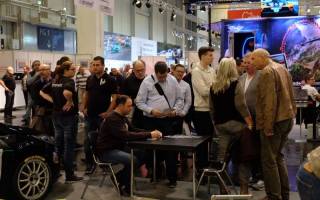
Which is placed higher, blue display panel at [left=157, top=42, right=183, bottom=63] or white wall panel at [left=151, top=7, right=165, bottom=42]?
white wall panel at [left=151, top=7, right=165, bottom=42]

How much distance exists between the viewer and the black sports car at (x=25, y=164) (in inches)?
187

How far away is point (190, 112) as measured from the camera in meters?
6.57

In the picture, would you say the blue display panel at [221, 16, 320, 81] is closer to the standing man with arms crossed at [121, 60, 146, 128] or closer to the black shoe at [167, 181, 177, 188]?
the standing man with arms crossed at [121, 60, 146, 128]

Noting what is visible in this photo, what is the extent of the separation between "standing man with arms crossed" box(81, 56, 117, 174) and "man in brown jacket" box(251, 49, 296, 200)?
7.84 ft

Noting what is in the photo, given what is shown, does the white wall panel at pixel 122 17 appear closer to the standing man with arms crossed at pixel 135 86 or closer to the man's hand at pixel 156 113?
the standing man with arms crossed at pixel 135 86

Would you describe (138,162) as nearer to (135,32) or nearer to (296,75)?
(296,75)

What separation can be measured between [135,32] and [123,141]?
75.6 ft

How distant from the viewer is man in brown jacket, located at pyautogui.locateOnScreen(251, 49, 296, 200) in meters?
4.39

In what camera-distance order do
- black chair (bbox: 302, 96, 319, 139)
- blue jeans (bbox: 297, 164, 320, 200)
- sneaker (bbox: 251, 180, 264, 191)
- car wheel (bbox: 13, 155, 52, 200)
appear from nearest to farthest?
blue jeans (bbox: 297, 164, 320, 200)
car wheel (bbox: 13, 155, 52, 200)
sneaker (bbox: 251, 180, 264, 191)
black chair (bbox: 302, 96, 319, 139)

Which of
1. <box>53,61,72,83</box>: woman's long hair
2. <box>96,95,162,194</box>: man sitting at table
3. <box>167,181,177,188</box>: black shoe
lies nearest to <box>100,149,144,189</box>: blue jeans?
<box>96,95,162,194</box>: man sitting at table

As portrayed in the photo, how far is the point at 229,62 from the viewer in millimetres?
4695

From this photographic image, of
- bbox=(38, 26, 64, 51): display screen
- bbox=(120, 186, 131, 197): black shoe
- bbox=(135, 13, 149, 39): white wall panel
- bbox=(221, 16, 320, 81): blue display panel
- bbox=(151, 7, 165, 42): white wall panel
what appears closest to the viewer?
bbox=(120, 186, 131, 197): black shoe

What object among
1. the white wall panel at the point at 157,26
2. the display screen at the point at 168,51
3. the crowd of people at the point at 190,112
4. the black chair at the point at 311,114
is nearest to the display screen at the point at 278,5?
the black chair at the point at 311,114

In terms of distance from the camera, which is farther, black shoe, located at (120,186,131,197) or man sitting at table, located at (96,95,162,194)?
black shoe, located at (120,186,131,197)
